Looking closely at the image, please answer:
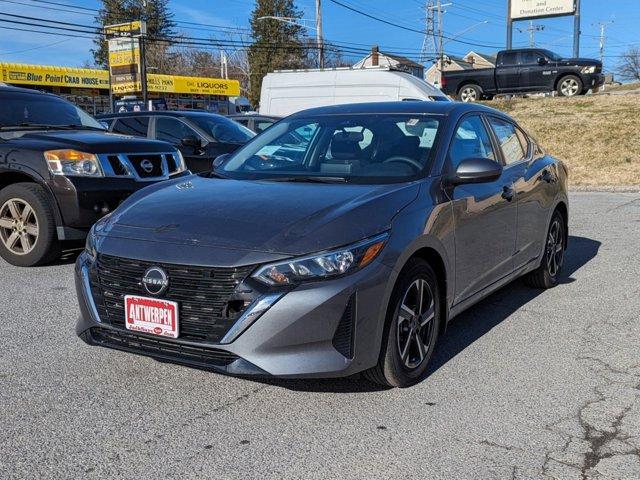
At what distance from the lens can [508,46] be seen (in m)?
31.3

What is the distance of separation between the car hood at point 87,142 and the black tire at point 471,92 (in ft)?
63.8

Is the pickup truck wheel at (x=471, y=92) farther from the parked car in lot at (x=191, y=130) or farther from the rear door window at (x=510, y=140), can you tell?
the rear door window at (x=510, y=140)

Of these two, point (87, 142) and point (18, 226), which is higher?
point (87, 142)

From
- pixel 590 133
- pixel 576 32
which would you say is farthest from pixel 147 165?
pixel 576 32

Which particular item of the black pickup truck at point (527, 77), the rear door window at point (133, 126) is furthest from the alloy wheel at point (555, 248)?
the black pickup truck at point (527, 77)

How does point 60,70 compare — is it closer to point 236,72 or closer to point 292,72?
point 292,72

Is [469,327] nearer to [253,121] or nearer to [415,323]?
[415,323]

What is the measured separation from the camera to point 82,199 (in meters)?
6.44

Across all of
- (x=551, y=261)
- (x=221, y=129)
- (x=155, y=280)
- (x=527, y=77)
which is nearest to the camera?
(x=155, y=280)

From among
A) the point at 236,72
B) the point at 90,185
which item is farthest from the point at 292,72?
the point at 236,72

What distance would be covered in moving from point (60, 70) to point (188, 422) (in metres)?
Answer: 40.7

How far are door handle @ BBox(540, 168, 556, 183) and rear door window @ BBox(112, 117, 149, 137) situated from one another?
6.83 m

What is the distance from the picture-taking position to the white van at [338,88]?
16781 mm

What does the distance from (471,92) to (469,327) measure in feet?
A: 70.8
